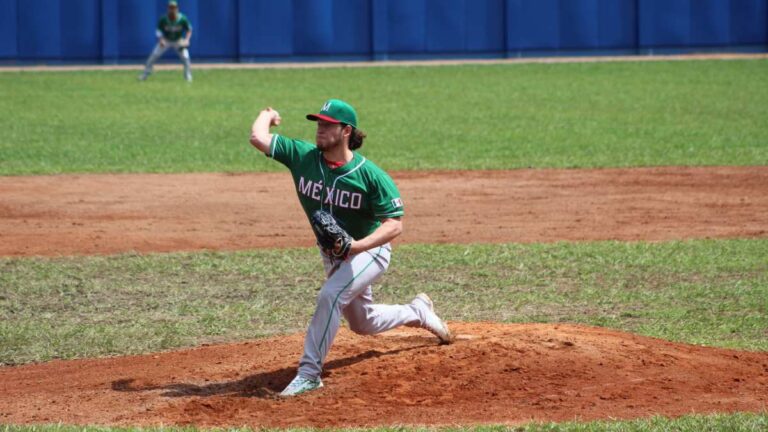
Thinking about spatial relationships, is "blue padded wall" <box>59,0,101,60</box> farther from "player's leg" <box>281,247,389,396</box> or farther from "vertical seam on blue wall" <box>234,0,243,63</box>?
"player's leg" <box>281,247,389,396</box>

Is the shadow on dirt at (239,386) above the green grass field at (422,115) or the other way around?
the other way around

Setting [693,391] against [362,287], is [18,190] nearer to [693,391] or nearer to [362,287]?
[362,287]

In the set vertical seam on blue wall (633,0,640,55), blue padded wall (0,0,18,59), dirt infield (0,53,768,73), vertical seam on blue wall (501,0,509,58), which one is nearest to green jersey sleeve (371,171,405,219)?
dirt infield (0,53,768,73)

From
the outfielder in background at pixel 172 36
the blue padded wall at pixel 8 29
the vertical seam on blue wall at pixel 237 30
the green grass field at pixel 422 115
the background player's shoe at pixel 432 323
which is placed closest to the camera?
the background player's shoe at pixel 432 323

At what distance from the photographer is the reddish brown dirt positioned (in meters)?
13.0

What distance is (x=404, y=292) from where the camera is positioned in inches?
408

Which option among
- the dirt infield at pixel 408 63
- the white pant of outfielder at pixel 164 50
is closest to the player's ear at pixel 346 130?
the white pant of outfielder at pixel 164 50

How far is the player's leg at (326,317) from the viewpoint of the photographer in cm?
724

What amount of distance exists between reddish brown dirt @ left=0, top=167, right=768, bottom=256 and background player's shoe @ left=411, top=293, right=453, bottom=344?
479 cm

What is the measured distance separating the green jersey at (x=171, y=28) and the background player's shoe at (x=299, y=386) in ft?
79.1

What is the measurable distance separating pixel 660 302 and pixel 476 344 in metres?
2.61

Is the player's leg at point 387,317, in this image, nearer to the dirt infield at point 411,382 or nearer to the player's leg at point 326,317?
the dirt infield at point 411,382

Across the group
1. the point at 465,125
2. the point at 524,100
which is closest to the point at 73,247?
the point at 465,125

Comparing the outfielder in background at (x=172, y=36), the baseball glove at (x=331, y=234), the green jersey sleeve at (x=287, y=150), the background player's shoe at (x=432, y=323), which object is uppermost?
the outfielder in background at (x=172, y=36)
